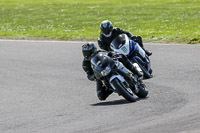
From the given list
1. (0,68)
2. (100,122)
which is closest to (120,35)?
(100,122)

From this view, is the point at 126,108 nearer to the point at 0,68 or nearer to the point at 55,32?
the point at 0,68

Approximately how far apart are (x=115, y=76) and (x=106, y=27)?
8.16 feet

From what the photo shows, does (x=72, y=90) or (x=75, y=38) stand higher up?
(x=72, y=90)

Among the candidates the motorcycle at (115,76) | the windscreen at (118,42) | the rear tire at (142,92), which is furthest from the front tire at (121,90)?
the windscreen at (118,42)

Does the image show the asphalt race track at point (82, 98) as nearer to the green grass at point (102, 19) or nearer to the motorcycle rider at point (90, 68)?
the motorcycle rider at point (90, 68)

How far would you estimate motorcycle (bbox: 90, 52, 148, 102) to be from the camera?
33.8ft

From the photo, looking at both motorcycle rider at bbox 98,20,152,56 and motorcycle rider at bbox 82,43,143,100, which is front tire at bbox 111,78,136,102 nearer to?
motorcycle rider at bbox 82,43,143,100

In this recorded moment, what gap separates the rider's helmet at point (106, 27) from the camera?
12.5 m

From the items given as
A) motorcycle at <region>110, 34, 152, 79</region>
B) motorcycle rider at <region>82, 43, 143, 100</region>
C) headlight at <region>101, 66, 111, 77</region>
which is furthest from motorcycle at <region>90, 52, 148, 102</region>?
motorcycle at <region>110, 34, 152, 79</region>

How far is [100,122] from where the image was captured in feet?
28.6

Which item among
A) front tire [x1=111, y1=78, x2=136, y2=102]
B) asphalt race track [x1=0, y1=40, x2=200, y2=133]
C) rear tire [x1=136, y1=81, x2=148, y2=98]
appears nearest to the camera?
asphalt race track [x1=0, y1=40, x2=200, y2=133]

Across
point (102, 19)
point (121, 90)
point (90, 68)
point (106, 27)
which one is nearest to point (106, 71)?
point (121, 90)

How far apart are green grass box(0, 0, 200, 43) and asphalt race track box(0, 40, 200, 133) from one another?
144 inches

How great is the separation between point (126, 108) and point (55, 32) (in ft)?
55.2
